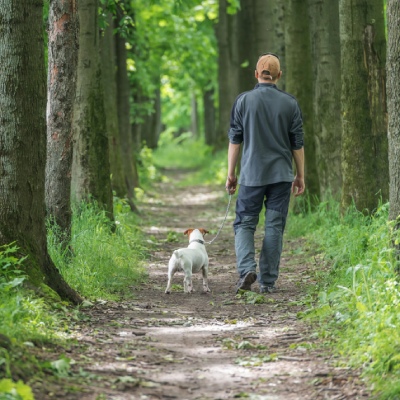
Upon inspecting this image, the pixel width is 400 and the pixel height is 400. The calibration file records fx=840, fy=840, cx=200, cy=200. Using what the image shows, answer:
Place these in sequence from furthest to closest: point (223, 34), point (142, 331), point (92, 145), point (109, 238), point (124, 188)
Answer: point (223, 34) → point (124, 188) → point (92, 145) → point (109, 238) → point (142, 331)

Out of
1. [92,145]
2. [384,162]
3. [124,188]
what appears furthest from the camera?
[124,188]

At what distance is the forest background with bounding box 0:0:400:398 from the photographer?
6613 mm

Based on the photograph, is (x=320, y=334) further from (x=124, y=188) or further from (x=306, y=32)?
(x=124, y=188)

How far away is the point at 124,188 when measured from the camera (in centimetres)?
1669

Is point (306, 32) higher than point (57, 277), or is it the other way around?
point (306, 32)

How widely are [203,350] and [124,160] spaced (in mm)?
13518

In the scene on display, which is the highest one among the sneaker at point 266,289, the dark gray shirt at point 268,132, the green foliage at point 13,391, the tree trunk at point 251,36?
the tree trunk at point 251,36

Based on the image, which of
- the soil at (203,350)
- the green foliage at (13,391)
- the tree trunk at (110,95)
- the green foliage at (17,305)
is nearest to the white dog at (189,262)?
the soil at (203,350)

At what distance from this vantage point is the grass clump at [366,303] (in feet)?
17.3

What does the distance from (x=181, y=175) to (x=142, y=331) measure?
27386mm

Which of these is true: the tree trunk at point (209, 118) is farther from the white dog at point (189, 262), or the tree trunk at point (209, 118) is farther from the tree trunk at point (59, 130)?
the white dog at point (189, 262)

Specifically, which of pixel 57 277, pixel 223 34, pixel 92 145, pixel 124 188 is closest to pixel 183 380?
pixel 57 277

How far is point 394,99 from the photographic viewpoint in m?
6.98

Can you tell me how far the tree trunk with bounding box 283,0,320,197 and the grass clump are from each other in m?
4.01
